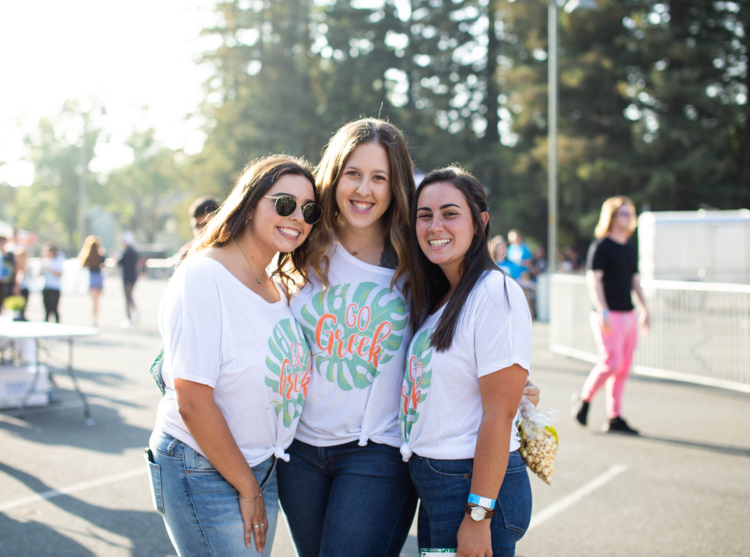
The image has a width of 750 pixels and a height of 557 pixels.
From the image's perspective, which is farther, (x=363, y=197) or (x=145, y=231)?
(x=145, y=231)

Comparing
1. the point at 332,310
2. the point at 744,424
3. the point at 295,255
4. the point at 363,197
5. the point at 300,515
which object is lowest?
the point at 744,424

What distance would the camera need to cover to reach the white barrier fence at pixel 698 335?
7535 mm

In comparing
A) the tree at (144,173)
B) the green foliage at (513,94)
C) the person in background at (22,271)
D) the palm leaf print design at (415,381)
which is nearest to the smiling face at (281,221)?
the palm leaf print design at (415,381)

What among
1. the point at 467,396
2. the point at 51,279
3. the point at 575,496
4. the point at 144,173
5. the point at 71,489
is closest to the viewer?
the point at 467,396

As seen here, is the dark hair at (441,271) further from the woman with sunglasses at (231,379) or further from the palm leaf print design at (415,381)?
the woman with sunglasses at (231,379)

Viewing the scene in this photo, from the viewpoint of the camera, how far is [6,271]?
12.9 m

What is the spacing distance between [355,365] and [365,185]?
691 millimetres

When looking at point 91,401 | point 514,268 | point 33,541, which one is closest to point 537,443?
point 33,541

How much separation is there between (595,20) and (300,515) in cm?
2901

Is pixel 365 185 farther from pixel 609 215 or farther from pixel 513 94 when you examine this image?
pixel 513 94

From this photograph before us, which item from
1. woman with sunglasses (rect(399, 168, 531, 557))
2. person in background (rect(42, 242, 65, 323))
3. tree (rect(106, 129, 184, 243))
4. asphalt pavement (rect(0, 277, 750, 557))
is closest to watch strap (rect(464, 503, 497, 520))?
woman with sunglasses (rect(399, 168, 531, 557))

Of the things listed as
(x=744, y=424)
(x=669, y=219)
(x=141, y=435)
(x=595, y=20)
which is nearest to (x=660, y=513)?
(x=744, y=424)

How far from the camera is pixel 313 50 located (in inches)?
1356

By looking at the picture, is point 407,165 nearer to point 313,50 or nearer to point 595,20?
point 595,20
